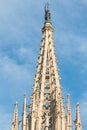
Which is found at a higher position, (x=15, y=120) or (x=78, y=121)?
(x=15, y=120)

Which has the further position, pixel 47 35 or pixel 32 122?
pixel 47 35

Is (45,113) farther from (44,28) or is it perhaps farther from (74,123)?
(44,28)

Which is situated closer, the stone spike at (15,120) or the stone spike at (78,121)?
the stone spike at (78,121)

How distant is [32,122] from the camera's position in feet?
302

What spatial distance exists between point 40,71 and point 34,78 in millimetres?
1845

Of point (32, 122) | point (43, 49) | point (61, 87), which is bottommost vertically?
point (32, 122)

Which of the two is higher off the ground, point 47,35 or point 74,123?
point 47,35

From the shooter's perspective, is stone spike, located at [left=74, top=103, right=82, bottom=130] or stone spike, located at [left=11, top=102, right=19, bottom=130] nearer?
stone spike, located at [left=74, top=103, right=82, bottom=130]

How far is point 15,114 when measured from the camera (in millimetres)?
95000

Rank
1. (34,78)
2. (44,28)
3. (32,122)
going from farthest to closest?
1. (44,28)
2. (34,78)
3. (32,122)

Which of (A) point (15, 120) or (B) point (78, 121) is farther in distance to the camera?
(A) point (15, 120)

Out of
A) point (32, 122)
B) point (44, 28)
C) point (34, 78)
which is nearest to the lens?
point (32, 122)

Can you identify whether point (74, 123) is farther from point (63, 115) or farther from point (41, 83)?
point (41, 83)

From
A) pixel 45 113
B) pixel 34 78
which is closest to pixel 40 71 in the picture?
pixel 34 78
